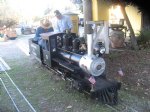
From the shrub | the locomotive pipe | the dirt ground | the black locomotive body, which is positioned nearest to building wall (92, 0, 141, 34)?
the shrub

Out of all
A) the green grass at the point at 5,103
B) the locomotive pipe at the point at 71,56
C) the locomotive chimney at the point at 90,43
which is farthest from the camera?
the locomotive pipe at the point at 71,56

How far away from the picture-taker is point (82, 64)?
6.70 m

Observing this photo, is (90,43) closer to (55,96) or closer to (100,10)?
(55,96)

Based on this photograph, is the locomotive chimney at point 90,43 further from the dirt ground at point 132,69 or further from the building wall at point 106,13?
the building wall at point 106,13

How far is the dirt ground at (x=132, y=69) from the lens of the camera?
7637 millimetres

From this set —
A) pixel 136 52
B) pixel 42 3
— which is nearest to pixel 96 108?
pixel 136 52

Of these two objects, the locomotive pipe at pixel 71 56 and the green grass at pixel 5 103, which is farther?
the locomotive pipe at pixel 71 56

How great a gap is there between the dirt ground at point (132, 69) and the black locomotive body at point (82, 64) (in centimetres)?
114

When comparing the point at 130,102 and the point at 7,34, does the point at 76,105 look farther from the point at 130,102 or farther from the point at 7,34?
the point at 7,34

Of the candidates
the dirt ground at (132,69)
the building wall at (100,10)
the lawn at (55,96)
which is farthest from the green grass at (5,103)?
the building wall at (100,10)

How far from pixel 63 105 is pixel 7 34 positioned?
1611cm

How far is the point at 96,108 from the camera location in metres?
6.33

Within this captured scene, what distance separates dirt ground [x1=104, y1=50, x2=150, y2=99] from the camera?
7637 mm

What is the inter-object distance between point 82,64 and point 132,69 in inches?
117
